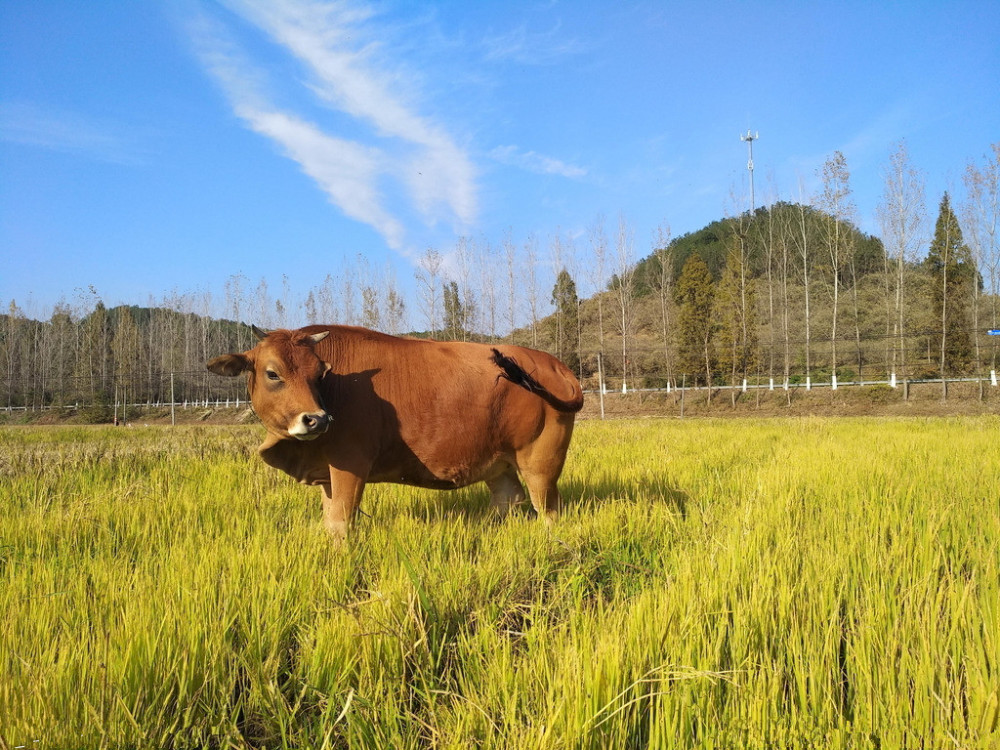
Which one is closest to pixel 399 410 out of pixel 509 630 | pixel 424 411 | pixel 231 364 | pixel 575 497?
pixel 424 411

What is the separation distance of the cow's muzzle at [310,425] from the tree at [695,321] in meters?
29.8

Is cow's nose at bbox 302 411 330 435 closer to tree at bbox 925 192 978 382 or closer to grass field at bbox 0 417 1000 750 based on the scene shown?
grass field at bbox 0 417 1000 750

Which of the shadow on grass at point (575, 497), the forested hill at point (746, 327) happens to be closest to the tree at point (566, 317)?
the forested hill at point (746, 327)

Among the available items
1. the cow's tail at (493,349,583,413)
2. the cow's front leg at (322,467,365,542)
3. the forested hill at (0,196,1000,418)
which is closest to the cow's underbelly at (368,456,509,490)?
the cow's front leg at (322,467,365,542)

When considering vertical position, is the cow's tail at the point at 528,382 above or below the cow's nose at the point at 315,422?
above

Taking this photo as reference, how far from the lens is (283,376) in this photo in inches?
128

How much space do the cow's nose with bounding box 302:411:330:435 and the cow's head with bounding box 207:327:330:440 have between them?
1cm

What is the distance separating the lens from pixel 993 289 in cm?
2406

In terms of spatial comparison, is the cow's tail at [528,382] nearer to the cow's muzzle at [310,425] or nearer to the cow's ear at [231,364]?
the cow's muzzle at [310,425]

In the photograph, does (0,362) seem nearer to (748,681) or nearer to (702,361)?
(702,361)

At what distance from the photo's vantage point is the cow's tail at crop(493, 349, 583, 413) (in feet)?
12.4

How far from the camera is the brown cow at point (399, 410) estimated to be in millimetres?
3287

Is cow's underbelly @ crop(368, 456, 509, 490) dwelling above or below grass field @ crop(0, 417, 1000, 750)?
above

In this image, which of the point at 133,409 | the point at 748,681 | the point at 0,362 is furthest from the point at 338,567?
the point at 0,362
